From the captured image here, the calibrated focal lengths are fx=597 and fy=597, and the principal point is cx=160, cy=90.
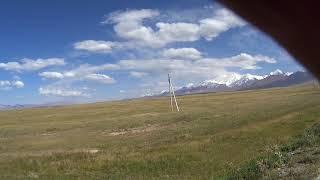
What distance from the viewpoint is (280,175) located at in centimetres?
1623

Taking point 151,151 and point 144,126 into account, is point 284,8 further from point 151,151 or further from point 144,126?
point 144,126

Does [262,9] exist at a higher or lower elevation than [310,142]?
higher

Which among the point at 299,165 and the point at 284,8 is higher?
the point at 284,8

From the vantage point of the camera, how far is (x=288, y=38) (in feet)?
5.54

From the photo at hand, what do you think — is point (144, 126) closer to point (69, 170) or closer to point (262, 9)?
point (69, 170)

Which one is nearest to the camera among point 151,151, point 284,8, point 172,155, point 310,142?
point 284,8

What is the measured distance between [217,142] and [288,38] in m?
37.4

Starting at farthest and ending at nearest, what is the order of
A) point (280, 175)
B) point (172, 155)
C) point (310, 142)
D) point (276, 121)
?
point (276, 121), point (172, 155), point (310, 142), point (280, 175)

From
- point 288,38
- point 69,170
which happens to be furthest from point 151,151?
point 288,38

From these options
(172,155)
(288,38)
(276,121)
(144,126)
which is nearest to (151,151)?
(172,155)

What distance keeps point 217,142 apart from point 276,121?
880cm

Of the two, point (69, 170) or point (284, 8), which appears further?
point (69, 170)

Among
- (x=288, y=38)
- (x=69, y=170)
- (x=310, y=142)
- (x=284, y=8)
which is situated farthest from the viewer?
(x=69, y=170)

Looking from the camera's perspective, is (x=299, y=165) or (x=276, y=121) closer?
(x=299, y=165)
